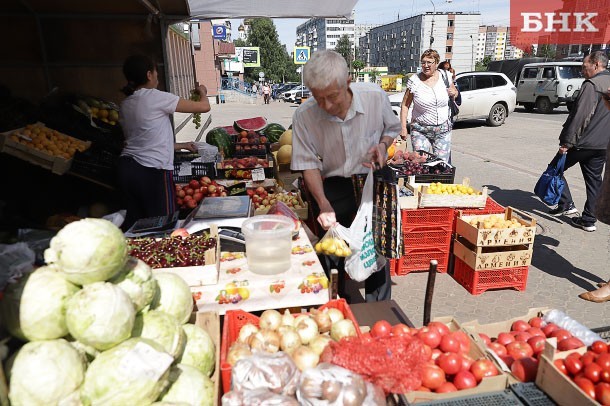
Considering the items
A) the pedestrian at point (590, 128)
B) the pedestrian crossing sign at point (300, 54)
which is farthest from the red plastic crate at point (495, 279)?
the pedestrian crossing sign at point (300, 54)

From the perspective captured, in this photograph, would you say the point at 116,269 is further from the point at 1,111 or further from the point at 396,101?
the point at 396,101

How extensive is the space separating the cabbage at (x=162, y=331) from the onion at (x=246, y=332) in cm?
40

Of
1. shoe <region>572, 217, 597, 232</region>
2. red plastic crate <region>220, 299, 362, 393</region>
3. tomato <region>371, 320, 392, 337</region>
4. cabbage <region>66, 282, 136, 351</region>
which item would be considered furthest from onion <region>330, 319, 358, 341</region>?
shoe <region>572, 217, 597, 232</region>

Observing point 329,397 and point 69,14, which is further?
point 69,14

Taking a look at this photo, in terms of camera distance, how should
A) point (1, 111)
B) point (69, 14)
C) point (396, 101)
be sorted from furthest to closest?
1. point (396, 101)
2. point (69, 14)
3. point (1, 111)

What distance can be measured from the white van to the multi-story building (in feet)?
208

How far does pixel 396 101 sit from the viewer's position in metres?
15.9

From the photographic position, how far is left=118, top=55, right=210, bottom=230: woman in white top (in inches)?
145

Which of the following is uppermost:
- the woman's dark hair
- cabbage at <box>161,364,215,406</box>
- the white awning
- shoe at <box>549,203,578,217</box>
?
the white awning

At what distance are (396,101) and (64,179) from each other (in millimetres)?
13141

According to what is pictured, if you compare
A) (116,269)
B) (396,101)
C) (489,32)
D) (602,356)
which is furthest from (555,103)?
(489,32)

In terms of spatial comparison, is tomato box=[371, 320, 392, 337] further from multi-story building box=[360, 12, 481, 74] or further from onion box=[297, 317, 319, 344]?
multi-story building box=[360, 12, 481, 74]

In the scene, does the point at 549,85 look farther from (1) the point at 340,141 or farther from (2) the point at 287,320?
(2) the point at 287,320

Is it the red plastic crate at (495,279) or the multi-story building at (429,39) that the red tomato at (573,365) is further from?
the multi-story building at (429,39)
